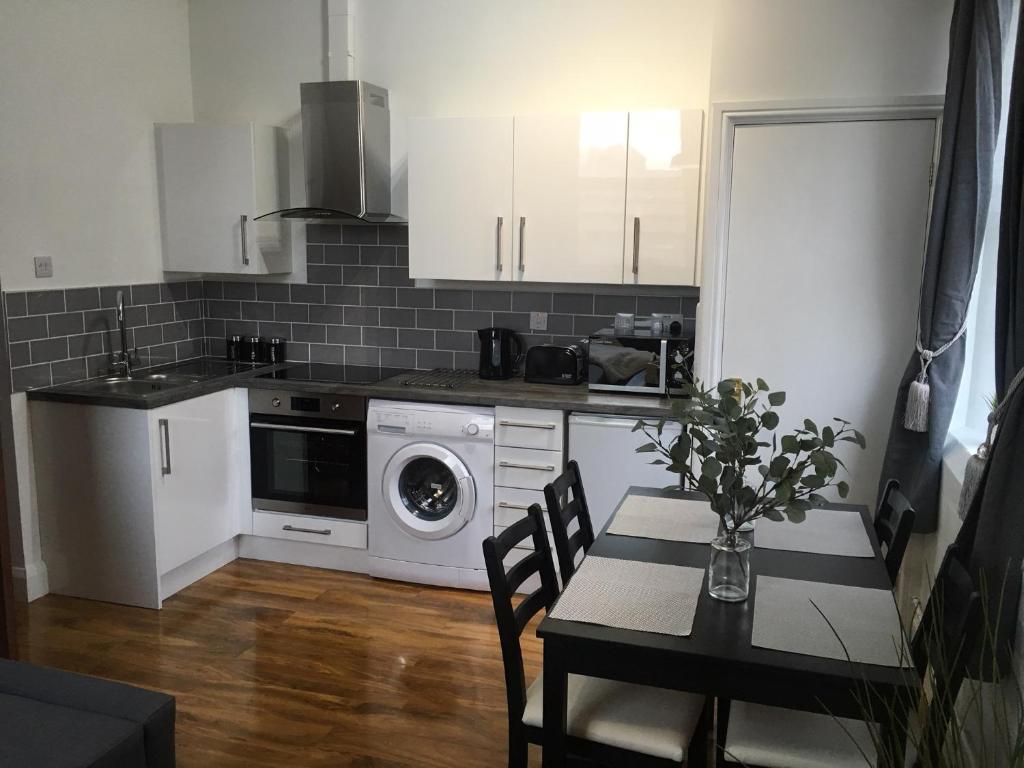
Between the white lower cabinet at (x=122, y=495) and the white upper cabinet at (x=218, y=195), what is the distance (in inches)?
33.0

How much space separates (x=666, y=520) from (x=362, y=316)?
257 centimetres

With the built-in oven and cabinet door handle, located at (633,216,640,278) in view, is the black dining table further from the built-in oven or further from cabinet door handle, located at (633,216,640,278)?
the built-in oven

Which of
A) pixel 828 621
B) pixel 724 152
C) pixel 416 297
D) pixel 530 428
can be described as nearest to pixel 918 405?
pixel 724 152

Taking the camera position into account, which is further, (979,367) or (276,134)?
(276,134)

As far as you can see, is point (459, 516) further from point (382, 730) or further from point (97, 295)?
point (97, 295)

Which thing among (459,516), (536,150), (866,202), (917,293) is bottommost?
(459,516)

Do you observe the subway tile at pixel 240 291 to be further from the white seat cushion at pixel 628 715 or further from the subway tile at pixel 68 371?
the white seat cushion at pixel 628 715

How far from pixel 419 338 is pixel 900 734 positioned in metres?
3.23

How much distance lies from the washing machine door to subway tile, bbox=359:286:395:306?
38.5 inches

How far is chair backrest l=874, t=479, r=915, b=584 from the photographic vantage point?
2340 millimetres

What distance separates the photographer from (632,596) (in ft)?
6.61

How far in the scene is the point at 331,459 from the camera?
4.18 meters

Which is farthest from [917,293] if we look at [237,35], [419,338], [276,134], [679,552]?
[237,35]

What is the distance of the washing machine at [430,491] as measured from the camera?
3934mm
